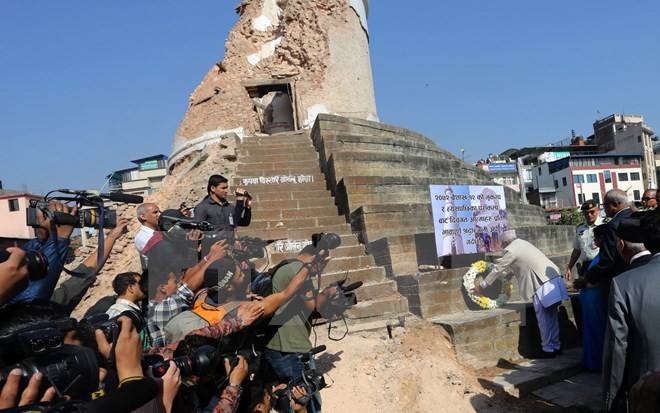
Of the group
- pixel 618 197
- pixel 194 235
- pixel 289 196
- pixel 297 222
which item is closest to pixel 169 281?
pixel 194 235

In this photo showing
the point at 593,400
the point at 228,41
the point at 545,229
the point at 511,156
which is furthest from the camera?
the point at 511,156

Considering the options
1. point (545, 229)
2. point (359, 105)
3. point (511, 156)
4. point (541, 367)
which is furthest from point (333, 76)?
point (511, 156)

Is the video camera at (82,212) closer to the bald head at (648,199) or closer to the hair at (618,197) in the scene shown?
the hair at (618,197)

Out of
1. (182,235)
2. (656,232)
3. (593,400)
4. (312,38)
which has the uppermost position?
(312,38)

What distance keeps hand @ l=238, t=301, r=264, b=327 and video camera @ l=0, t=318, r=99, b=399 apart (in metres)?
1.32

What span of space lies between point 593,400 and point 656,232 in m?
2.69

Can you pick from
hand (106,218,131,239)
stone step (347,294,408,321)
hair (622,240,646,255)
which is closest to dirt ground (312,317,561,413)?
stone step (347,294,408,321)

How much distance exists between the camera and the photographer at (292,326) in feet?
12.4

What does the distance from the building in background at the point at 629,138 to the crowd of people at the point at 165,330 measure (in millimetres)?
52004

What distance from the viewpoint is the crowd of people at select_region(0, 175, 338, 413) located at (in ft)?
6.17

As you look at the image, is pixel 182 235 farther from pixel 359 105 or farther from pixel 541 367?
pixel 359 105

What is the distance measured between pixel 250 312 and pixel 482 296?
435cm

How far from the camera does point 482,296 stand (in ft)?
22.0

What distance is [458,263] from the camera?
753 centimetres
